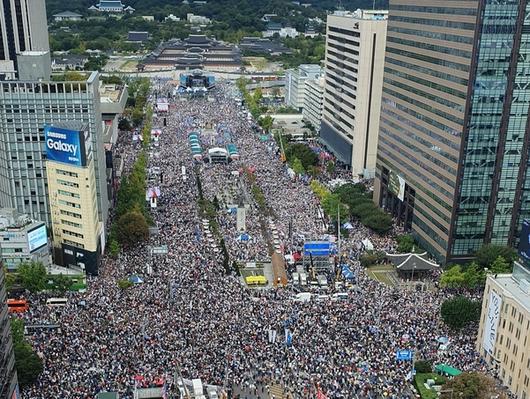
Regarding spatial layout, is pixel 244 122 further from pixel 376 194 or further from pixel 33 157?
pixel 33 157

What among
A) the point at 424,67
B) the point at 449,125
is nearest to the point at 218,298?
the point at 449,125

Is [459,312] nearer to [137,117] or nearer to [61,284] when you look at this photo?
[61,284]

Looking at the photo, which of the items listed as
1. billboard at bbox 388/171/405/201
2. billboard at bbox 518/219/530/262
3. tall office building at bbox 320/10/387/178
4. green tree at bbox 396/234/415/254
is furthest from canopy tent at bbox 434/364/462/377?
tall office building at bbox 320/10/387/178

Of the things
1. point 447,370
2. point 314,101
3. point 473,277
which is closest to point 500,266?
point 473,277

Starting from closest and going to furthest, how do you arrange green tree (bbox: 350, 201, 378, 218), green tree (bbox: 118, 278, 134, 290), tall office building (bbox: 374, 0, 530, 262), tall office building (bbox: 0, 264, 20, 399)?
1. tall office building (bbox: 0, 264, 20, 399)
2. green tree (bbox: 118, 278, 134, 290)
3. tall office building (bbox: 374, 0, 530, 262)
4. green tree (bbox: 350, 201, 378, 218)

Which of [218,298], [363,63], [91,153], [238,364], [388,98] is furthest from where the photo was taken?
[363,63]

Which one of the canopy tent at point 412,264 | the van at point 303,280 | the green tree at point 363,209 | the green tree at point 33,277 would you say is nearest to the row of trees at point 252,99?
the green tree at point 363,209

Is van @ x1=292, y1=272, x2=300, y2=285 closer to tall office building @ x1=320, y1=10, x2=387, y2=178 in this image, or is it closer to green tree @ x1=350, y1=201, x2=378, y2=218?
green tree @ x1=350, y1=201, x2=378, y2=218
